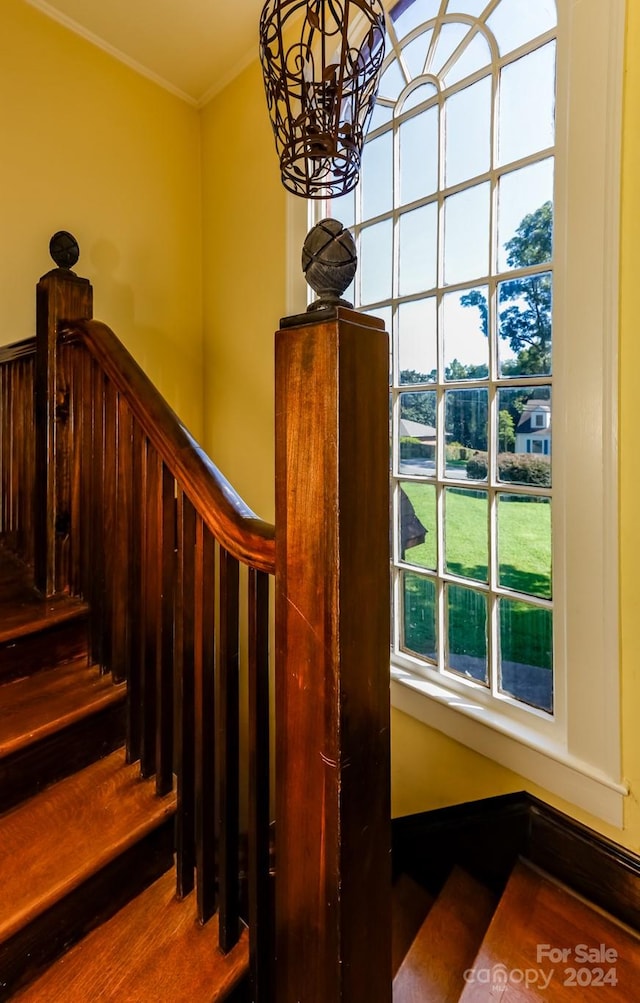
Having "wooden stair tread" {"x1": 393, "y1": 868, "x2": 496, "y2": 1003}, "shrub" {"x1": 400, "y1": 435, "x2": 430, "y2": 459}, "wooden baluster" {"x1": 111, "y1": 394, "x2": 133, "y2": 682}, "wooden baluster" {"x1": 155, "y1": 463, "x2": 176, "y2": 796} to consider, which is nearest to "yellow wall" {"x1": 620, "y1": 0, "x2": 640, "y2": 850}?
"wooden stair tread" {"x1": 393, "y1": 868, "x2": 496, "y2": 1003}

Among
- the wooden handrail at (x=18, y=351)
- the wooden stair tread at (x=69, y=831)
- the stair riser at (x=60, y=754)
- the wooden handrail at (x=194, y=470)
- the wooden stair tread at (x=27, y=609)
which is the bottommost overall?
the wooden stair tread at (x=69, y=831)

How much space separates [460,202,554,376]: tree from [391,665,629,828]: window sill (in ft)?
3.59

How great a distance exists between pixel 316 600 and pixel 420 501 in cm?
117

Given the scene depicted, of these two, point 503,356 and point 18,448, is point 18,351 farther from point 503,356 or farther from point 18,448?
point 503,356

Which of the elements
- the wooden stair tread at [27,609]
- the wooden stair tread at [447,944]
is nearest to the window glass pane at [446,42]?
the wooden stair tread at [27,609]

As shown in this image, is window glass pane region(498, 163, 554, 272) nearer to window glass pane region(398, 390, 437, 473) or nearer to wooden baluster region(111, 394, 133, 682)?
window glass pane region(398, 390, 437, 473)

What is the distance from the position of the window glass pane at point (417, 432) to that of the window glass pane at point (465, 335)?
13 cm

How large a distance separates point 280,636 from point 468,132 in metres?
1.77

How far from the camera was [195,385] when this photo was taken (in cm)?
262

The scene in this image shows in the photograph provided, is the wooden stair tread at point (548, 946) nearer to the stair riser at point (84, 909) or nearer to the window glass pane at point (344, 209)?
the stair riser at point (84, 909)

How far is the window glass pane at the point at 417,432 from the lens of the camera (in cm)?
172


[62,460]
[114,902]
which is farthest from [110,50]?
[114,902]

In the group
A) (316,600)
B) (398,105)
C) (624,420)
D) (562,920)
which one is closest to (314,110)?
(398,105)

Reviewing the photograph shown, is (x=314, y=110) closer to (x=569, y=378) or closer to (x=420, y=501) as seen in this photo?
(x=569, y=378)
